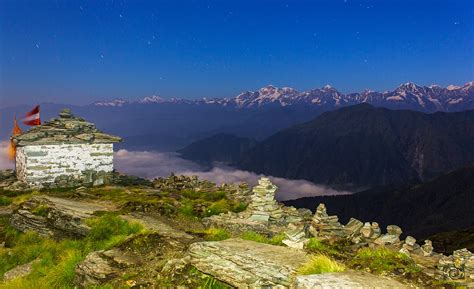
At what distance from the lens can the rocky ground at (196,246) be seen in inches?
429

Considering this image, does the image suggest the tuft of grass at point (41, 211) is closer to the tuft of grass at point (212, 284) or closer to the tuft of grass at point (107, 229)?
the tuft of grass at point (107, 229)

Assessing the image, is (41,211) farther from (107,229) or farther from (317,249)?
(317,249)

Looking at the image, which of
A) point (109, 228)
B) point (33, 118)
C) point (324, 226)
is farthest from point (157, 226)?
point (33, 118)

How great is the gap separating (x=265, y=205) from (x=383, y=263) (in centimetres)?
1308

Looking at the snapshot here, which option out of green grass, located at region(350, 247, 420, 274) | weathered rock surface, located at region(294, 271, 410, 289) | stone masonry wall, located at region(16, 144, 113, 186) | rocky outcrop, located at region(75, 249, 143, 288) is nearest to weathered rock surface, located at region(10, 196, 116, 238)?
rocky outcrop, located at region(75, 249, 143, 288)

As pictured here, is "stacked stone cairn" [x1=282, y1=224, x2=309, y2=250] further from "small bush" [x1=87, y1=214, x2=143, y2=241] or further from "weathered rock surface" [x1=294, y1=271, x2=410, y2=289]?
"small bush" [x1=87, y1=214, x2=143, y2=241]

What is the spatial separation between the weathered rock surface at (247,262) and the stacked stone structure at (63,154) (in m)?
24.3

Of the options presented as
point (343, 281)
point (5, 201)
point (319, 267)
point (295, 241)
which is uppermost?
point (343, 281)

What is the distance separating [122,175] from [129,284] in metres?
26.3

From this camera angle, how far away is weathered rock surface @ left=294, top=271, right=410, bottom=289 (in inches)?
349

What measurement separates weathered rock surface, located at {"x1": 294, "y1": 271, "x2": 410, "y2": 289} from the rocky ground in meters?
0.02

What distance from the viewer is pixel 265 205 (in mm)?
24078

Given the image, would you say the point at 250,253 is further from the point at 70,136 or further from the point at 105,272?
the point at 70,136

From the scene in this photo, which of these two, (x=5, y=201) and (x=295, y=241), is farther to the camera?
(x=5, y=201)
